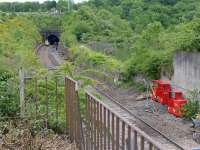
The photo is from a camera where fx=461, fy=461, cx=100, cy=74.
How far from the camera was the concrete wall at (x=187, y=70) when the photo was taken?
75.5ft

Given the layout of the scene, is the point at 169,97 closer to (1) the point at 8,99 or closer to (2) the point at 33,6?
(1) the point at 8,99

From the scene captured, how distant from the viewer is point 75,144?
7336 millimetres

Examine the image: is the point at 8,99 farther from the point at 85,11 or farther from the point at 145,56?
the point at 85,11

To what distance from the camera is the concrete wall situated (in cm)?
2300

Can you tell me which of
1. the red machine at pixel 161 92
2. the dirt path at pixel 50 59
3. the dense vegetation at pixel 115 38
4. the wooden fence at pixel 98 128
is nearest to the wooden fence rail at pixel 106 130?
the wooden fence at pixel 98 128

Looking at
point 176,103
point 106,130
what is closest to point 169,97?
point 176,103

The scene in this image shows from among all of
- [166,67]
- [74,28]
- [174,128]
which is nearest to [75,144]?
[174,128]

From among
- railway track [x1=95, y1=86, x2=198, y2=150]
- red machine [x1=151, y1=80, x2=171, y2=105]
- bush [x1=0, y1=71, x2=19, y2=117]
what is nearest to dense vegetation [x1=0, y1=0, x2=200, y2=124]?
bush [x1=0, y1=71, x2=19, y2=117]

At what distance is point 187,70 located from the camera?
24188mm

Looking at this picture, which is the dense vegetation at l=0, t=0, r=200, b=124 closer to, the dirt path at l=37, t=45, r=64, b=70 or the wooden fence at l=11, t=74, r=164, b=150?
the dirt path at l=37, t=45, r=64, b=70

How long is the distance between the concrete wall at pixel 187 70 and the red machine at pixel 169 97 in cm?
75

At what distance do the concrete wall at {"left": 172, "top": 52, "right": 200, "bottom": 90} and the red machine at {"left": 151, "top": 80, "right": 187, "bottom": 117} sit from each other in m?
0.75

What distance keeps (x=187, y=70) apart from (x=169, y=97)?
5.61ft

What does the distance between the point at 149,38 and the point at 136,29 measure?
29981mm
